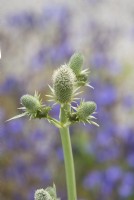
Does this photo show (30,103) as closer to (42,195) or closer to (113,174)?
(42,195)

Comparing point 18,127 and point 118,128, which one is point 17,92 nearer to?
point 18,127

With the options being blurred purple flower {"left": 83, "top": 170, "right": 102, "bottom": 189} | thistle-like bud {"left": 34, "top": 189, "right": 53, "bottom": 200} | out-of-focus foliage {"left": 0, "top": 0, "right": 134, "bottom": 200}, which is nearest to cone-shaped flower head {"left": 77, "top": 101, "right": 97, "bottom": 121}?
thistle-like bud {"left": 34, "top": 189, "right": 53, "bottom": 200}

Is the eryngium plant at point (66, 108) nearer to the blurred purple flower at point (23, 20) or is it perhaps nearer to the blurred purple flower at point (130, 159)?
the blurred purple flower at point (130, 159)

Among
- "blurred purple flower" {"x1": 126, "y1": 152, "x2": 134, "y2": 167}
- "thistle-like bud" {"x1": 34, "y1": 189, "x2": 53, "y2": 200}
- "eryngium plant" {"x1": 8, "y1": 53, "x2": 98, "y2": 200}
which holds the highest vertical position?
"blurred purple flower" {"x1": 126, "y1": 152, "x2": 134, "y2": 167}

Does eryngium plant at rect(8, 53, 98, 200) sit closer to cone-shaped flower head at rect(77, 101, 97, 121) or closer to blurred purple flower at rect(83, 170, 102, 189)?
cone-shaped flower head at rect(77, 101, 97, 121)

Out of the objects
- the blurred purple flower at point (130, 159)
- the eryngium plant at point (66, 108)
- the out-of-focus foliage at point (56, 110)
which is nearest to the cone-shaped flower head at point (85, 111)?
the eryngium plant at point (66, 108)

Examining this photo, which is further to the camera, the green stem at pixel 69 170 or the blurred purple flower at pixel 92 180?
the blurred purple flower at pixel 92 180

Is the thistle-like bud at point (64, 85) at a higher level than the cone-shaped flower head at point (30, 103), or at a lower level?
lower
